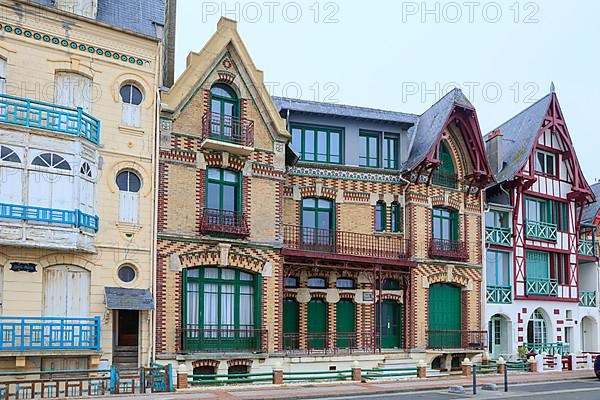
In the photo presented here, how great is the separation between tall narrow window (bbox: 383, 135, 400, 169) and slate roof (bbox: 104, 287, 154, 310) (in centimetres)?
1211

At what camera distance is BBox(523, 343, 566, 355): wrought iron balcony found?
32463 mm

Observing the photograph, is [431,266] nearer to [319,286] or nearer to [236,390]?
[319,286]

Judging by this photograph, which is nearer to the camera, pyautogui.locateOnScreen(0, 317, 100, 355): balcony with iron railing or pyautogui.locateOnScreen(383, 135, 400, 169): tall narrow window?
pyautogui.locateOnScreen(0, 317, 100, 355): balcony with iron railing

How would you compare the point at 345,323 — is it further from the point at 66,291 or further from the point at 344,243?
the point at 66,291

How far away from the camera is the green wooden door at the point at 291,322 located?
26392 millimetres

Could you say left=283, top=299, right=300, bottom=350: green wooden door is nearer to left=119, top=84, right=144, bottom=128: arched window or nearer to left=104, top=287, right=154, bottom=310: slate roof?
left=104, top=287, right=154, bottom=310: slate roof

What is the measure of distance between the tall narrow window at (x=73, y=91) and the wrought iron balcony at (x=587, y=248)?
26.0 m

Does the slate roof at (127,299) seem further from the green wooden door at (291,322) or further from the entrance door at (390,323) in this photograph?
the entrance door at (390,323)

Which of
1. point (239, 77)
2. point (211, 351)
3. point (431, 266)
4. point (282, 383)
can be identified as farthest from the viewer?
point (431, 266)

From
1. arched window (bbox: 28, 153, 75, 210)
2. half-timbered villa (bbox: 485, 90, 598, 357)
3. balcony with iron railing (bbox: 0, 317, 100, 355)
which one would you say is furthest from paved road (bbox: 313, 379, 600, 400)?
arched window (bbox: 28, 153, 75, 210)

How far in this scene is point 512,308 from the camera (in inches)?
1248

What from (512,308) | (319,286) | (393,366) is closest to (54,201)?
(319,286)

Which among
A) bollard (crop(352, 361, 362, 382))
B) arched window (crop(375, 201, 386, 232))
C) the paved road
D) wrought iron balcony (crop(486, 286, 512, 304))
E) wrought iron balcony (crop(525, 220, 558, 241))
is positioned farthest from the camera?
wrought iron balcony (crop(525, 220, 558, 241))

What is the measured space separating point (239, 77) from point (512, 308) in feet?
53.8
